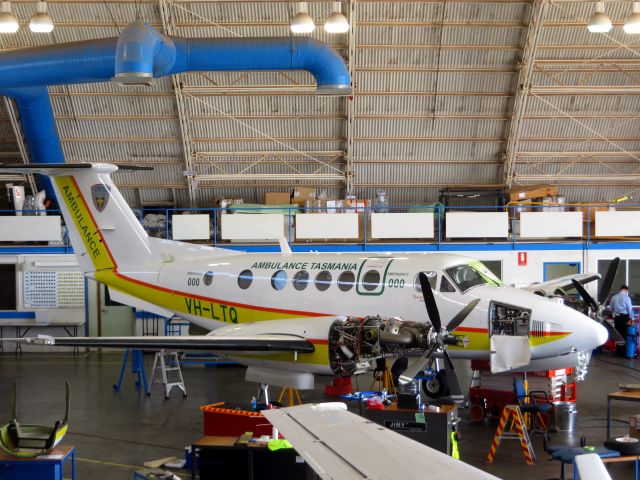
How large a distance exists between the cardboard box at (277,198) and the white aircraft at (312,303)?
358 inches

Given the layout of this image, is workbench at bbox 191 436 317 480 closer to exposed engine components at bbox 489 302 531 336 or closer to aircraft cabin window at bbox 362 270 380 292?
exposed engine components at bbox 489 302 531 336

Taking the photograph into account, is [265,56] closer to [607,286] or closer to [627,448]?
[607,286]

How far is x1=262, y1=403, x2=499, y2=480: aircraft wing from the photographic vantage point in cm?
461

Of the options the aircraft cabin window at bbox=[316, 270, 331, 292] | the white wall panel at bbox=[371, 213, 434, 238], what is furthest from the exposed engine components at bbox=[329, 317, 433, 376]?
the white wall panel at bbox=[371, 213, 434, 238]

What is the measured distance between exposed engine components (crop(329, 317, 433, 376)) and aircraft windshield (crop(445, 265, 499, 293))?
2.64 m

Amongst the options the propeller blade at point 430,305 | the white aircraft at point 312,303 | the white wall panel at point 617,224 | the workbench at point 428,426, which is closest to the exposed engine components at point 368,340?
the white aircraft at point 312,303

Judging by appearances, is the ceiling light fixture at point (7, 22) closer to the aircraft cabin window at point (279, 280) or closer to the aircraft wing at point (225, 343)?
the aircraft cabin window at point (279, 280)

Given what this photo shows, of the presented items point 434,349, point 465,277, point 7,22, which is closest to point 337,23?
point 7,22

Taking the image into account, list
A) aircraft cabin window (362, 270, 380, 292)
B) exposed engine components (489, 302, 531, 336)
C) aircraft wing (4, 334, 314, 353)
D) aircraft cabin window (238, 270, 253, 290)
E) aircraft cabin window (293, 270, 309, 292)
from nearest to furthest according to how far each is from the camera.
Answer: aircraft wing (4, 334, 314, 353), exposed engine components (489, 302, 531, 336), aircraft cabin window (362, 270, 380, 292), aircraft cabin window (293, 270, 309, 292), aircraft cabin window (238, 270, 253, 290)

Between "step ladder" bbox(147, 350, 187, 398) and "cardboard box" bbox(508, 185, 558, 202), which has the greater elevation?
"cardboard box" bbox(508, 185, 558, 202)

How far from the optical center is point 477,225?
25.1m

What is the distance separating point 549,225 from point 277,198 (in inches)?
362

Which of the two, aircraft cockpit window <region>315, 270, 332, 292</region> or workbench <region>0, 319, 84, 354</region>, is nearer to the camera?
aircraft cockpit window <region>315, 270, 332, 292</region>

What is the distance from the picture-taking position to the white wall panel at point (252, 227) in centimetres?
2498
